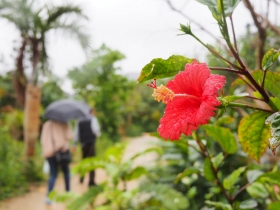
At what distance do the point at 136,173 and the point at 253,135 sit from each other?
182 centimetres

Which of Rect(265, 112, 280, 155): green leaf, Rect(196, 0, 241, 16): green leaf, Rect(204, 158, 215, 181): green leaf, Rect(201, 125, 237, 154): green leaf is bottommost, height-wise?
Rect(204, 158, 215, 181): green leaf

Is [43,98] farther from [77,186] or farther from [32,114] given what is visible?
[77,186]

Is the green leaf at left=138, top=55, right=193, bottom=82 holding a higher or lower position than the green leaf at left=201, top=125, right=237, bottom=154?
higher

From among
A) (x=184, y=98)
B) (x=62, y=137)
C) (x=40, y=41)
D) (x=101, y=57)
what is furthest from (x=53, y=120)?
(x=101, y=57)

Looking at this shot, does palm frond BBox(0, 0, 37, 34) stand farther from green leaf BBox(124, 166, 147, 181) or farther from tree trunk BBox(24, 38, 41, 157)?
green leaf BBox(124, 166, 147, 181)

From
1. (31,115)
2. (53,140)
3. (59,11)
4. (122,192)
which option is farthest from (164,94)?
(59,11)

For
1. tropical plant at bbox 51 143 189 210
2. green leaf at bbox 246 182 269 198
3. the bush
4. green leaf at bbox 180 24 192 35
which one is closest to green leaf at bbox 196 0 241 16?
green leaf at bbox 180 24 192 35

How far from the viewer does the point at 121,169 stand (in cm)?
256

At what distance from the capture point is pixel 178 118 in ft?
1.60

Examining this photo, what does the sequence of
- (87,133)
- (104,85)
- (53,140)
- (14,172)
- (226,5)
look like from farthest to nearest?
1. (104,85)
2. (14,172)
3. (87,133)
4. (53,140)
5. (226,5)

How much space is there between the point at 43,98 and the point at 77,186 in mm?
5279

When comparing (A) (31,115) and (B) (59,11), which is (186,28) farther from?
(B) (59,11)

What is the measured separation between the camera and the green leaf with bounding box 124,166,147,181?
242 cm

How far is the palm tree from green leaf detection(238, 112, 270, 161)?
238 inches
